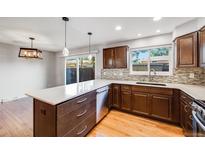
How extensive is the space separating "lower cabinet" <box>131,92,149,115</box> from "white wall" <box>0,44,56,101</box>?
4.75m

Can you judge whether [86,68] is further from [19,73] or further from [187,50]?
[187,50]

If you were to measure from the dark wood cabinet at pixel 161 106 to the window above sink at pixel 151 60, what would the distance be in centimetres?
95

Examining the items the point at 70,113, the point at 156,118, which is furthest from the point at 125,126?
the point at 70,113

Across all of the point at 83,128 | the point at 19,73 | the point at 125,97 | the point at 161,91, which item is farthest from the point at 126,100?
the point at 19,73

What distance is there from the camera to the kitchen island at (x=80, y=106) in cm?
143

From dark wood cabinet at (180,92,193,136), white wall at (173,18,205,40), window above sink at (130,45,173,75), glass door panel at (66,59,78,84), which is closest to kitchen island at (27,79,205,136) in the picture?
dark wood cabinet at (180,92,193,136)

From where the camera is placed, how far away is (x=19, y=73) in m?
4.74

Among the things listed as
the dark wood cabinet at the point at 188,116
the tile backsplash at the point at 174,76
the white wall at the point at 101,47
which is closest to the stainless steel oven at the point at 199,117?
the dark wood cabinet at the point at 188,116

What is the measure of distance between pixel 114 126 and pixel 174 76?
212 centimetres

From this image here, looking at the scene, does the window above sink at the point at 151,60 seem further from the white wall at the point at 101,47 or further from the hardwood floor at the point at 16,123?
the hardwood floor at the point at 16,123

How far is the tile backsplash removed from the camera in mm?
2553

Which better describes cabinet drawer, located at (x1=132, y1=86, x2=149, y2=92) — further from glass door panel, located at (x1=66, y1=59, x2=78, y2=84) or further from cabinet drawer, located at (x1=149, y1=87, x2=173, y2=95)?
glass door panel, located at (x1=66, y1=59, x2=78, y2=84)

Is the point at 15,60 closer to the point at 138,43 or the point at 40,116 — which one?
the point at 40,116

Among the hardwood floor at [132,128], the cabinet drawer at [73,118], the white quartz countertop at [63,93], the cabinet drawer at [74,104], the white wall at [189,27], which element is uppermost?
the white wall at [189,27]
